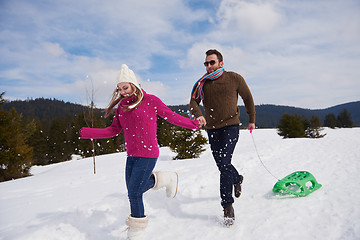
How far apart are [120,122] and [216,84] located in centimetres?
151

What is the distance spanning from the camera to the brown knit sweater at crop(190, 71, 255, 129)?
3344mm

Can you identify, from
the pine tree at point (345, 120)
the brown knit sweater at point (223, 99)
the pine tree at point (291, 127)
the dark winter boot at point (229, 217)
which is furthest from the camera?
the pine tree at point (345, 120)

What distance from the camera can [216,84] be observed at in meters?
3.39

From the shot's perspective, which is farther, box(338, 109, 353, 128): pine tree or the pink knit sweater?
box(338, 109, 353, 128): pine tree

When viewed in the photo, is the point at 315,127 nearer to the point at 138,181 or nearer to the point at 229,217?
the point at 229,217

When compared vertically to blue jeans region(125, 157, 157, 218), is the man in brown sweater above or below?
above

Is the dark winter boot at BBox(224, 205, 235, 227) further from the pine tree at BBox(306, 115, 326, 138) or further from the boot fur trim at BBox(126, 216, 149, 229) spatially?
the pine tree at BBox(306, 115, 326, 138)

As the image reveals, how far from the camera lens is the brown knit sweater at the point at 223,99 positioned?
334cm

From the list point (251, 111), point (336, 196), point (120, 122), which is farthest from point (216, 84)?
point (336, 196)

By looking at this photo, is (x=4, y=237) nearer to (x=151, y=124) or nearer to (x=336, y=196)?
(x=151, y=124)

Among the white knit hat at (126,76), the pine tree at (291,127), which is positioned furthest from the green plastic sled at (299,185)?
the pine tree at (291,127)

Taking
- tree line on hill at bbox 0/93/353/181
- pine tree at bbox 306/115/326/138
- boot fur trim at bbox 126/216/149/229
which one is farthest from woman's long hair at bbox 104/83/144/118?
pine tree at bbox 306/115/326/138

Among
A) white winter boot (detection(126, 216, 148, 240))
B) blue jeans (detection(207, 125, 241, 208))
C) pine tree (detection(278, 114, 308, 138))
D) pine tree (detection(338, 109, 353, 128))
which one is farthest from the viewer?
pine tree (detection(338, 109, 353, 128))

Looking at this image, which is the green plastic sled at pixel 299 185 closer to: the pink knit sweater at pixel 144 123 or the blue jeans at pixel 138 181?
the pink knit sweater at pixel 144 123
